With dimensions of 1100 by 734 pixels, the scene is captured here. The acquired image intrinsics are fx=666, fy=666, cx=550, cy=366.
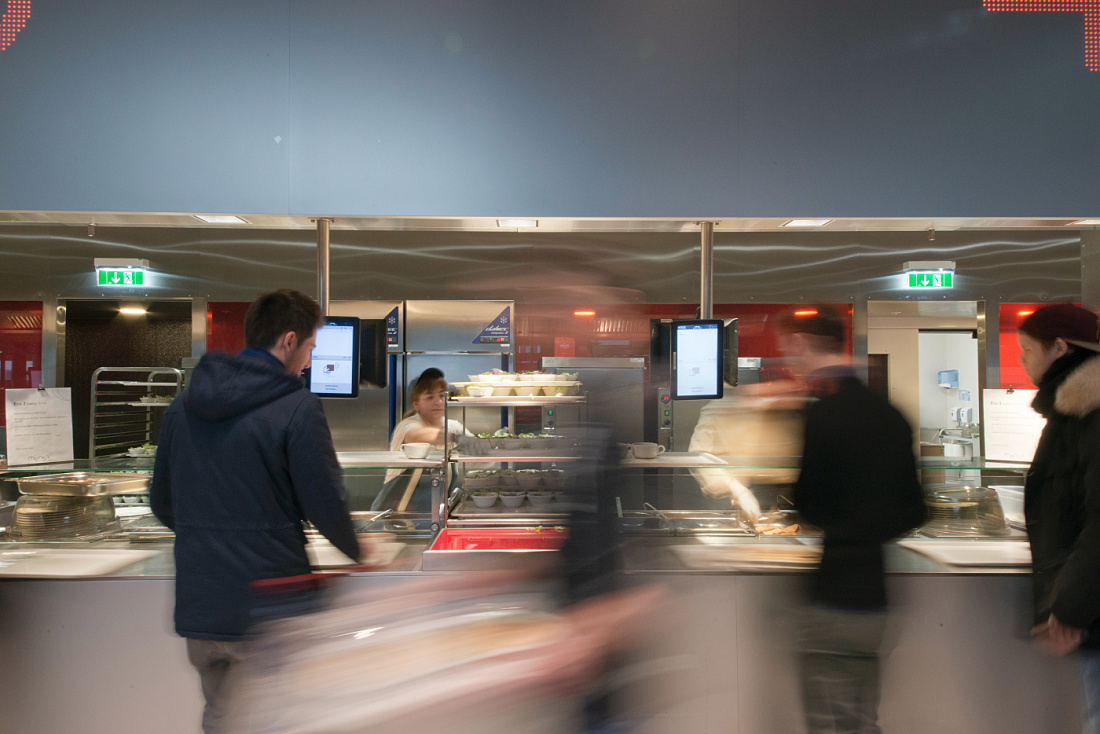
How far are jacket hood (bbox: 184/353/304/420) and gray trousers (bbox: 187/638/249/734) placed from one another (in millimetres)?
647

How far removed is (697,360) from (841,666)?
1.69 meters

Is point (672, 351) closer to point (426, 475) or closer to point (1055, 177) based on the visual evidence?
point (426, 475)

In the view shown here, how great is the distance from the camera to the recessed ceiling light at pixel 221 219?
3064mm

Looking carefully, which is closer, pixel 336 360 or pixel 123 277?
pixel 336 360

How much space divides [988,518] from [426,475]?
2554 mm

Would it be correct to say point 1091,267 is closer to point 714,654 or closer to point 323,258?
point 714,654

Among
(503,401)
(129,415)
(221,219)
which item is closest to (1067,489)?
(503,401)

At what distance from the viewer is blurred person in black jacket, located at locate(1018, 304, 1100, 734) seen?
5.88 feet

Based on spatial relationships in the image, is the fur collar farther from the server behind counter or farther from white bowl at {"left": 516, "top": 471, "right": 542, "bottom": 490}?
the server behind counter

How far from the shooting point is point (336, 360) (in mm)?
3340

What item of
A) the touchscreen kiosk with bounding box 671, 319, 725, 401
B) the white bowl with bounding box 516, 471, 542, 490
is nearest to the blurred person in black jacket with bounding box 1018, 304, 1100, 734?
the touchscreen kiosk with bounding box 671, 319, 725, 401

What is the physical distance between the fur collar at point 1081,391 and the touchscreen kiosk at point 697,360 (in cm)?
159

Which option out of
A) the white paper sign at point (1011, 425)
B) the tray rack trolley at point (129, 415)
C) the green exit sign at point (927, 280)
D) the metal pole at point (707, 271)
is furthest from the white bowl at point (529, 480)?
the green exit sign at point (927, 280)

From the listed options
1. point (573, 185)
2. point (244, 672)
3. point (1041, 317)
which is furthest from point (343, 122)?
point (1041, 317)
